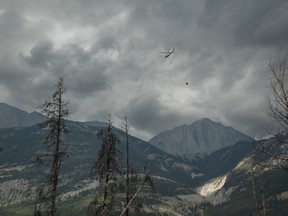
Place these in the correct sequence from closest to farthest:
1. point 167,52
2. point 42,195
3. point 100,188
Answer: point 167,52 < point 42,195 < point 100,188

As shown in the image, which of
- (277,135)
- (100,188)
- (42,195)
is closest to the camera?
(277,135)

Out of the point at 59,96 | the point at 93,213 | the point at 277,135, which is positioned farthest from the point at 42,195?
the point at 277,135

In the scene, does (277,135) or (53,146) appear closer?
(277,135)

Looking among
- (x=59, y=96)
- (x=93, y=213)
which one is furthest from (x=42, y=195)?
(x=59, y=96)

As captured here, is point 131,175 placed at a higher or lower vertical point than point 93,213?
higher

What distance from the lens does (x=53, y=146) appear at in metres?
30.5

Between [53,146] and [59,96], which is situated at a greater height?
[59,96]

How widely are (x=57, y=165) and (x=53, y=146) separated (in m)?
2.00

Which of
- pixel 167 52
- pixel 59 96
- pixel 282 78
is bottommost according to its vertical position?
pixel 282 78

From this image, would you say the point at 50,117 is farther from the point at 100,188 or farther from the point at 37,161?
the point at 100,188

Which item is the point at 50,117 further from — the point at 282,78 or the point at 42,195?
the point at 282,78

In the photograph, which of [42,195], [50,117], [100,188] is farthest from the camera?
[100,188]

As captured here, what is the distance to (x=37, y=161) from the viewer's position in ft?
95.0

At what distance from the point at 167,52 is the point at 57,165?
17.2m
